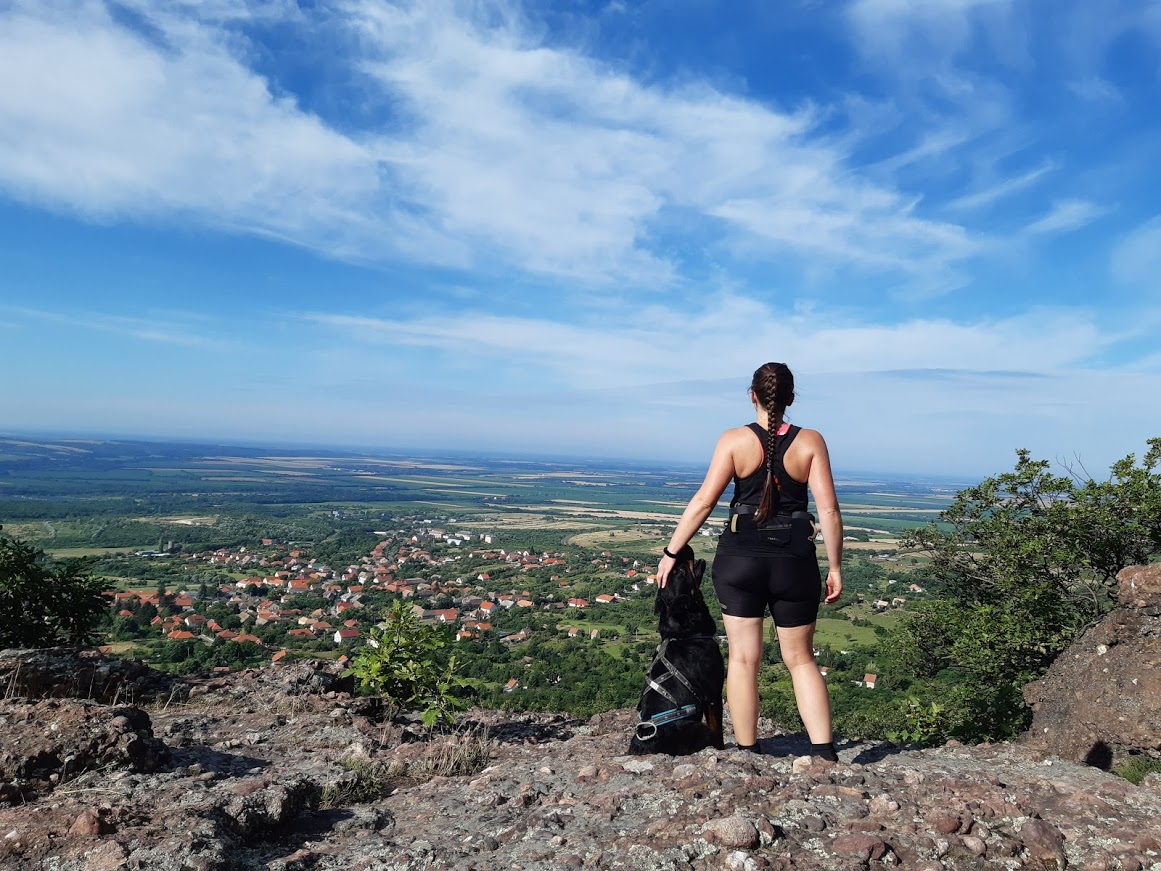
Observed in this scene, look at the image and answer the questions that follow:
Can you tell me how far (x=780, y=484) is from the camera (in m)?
3.65

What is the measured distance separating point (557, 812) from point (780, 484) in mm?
2056

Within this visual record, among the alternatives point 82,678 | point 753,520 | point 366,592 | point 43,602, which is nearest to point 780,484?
point 753,520

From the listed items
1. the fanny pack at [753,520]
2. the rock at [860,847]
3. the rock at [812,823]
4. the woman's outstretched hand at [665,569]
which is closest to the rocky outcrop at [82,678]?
the woman's outstretched hand at [665,569]

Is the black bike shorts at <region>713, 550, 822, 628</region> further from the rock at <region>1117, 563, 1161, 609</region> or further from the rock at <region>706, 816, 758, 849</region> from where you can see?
the rock at <region>1117, 563, 1161, 609</region>

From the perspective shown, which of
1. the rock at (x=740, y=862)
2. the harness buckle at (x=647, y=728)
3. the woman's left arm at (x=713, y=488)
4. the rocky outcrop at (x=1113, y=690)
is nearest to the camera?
the rock at (x=740, y=862)

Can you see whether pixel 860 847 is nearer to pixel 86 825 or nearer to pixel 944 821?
pixel 944 821

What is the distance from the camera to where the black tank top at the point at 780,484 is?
366 centimetres

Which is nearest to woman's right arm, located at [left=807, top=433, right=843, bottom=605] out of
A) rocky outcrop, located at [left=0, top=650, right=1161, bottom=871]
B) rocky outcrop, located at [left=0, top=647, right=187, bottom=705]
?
rocky outcrop, located at [left=0, top=650, right=1161, bottom=871]

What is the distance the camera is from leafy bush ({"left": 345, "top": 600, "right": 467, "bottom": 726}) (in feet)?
17.3

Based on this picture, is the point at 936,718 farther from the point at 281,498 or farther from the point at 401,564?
the point at 281,498

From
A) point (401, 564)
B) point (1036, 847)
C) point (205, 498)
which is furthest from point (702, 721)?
point (205, 498)

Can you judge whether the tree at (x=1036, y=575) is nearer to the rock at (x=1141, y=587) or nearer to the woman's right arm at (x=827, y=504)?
the rock at (x=1141, y=587)

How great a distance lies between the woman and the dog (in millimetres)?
263

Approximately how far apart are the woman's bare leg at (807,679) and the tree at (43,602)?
7.43m
